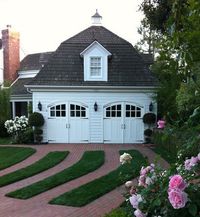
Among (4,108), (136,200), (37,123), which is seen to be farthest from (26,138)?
(136,200)

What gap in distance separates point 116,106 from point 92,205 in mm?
12453

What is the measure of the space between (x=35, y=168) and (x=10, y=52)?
19.2 metres

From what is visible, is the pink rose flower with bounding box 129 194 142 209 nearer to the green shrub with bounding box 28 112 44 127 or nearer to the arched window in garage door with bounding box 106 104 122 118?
the green shrub with bounding box 28 112 44 127

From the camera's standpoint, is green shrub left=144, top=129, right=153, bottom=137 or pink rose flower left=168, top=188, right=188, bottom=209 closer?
pink rose flower left=168, top=188, right=188, bottom=209

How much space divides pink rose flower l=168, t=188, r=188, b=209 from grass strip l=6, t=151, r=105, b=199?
6064mm

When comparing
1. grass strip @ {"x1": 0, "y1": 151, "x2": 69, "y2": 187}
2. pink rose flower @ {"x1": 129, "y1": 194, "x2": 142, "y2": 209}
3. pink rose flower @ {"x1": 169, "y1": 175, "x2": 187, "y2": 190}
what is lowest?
grass strip @ {"x1": 0, "y1": 151, "x2": 69, "y2": 187}

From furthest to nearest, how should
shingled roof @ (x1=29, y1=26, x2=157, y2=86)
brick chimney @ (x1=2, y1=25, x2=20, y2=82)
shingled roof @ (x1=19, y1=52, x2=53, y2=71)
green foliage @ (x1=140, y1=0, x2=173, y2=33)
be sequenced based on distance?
brick chimney @ (x1=2, y1=25, x2=20, y2=82) < shingled roof @ (x1=19, y1=52, x2=53, y2=71) < shingled roof @ (x1=29, y1=26, x2=157, y2=86) < green foliage @ (x1=140, y1=0, x2=173, y2=33)

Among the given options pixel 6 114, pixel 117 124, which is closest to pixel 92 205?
pixel 117 124

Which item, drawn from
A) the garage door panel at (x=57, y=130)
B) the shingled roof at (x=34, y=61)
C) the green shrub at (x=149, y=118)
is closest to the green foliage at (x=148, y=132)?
the green shrub at (x=149, y=118)

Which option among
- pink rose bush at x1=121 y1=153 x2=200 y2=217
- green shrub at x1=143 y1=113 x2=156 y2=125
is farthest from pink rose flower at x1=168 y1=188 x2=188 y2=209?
green shrub at x1=143 y1=113 x2=156 y2=125

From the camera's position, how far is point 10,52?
2958 centimetres

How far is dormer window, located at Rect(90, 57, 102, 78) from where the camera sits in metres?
20.3

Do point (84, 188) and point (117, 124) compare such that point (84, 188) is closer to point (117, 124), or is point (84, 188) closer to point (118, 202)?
point (118, 202)

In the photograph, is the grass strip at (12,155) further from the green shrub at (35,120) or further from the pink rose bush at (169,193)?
the pink rose bush at (169,193)
